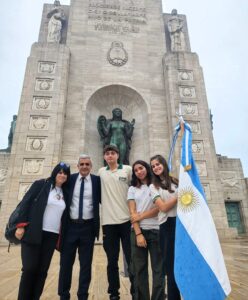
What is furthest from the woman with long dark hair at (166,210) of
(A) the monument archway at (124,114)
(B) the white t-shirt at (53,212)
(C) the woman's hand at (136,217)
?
(A) the monument archway at (124,114)

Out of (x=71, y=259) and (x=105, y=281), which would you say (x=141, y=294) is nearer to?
(x=71, y=259)

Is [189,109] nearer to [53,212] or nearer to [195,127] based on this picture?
[195,127]

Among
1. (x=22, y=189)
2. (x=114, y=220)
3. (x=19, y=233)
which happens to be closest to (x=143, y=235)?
(x=114, y=220)

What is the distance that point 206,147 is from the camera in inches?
440

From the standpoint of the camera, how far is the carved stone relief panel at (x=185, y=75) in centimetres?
1271

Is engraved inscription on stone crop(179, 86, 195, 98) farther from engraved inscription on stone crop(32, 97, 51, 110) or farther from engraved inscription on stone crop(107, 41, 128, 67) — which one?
engraved inscription on stone crop(32, 97, 51, 110)

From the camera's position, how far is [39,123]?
1063cm

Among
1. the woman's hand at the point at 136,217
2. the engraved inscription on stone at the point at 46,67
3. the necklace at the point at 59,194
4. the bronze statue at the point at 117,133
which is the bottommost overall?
the woman's hand at the point at 136,217

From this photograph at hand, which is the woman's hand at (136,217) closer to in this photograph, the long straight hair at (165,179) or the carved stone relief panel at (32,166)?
the long straight hair at (165,179)

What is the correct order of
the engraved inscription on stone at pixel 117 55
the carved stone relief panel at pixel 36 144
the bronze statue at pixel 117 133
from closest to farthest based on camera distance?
the carved stone relief panel at pixel 36 144, the bronze statue at pixel 117 133, the engraved inscription on stone at pixel 117 55

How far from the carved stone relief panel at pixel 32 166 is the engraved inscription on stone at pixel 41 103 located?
8.81 ft

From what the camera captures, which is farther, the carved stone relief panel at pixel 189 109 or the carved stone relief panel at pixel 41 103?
the carved stone relief panel at pixel 189 109

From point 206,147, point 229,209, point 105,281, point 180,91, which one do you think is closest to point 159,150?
point 206,147

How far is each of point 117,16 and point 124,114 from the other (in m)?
6.56
